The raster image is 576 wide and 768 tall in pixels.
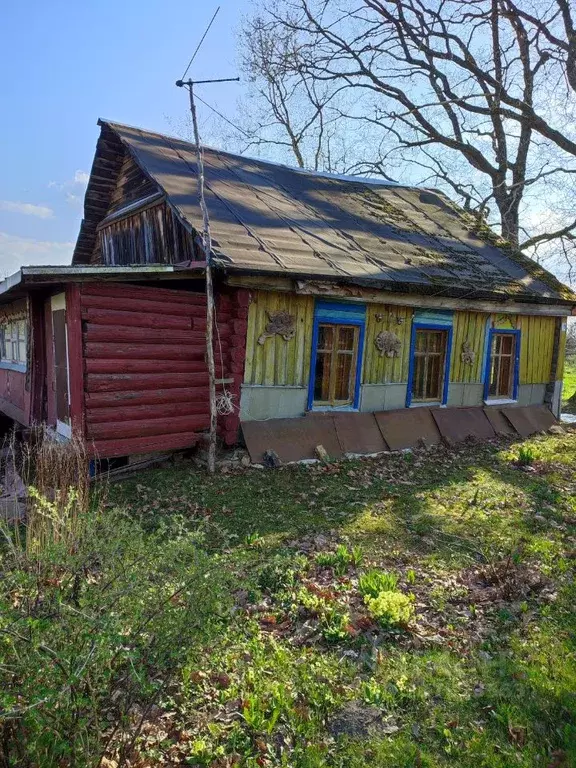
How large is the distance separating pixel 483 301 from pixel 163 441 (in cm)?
738

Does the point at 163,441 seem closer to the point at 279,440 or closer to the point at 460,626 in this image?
the point at 279,440

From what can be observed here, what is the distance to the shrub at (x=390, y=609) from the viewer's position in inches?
161

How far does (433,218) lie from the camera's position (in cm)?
1438

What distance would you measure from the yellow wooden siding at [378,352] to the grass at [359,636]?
3471mm

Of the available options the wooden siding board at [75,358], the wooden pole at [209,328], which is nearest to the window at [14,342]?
the wooden siding board at [75,358]

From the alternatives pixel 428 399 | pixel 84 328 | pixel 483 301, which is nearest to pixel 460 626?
pixel 84 328

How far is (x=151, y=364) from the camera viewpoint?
25.8 feet

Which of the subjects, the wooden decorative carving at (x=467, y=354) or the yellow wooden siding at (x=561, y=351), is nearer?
the wooden decorative carving at (x=467, y=354)

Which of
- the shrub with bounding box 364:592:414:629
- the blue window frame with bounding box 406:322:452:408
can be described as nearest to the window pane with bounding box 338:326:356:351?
the blue window frame with bounding box 406:322:452:408

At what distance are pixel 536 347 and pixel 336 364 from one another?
6526 millimetres

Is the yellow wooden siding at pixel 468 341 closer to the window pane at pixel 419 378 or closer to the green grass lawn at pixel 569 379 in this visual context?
the window pane at pixel 419 378

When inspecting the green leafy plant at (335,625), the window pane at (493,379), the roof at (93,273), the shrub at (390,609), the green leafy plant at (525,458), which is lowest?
the green leafy plant at (335,625)

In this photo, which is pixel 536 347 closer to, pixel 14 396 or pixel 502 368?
pixel 502 368

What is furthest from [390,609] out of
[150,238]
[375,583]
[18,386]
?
[18,386]
